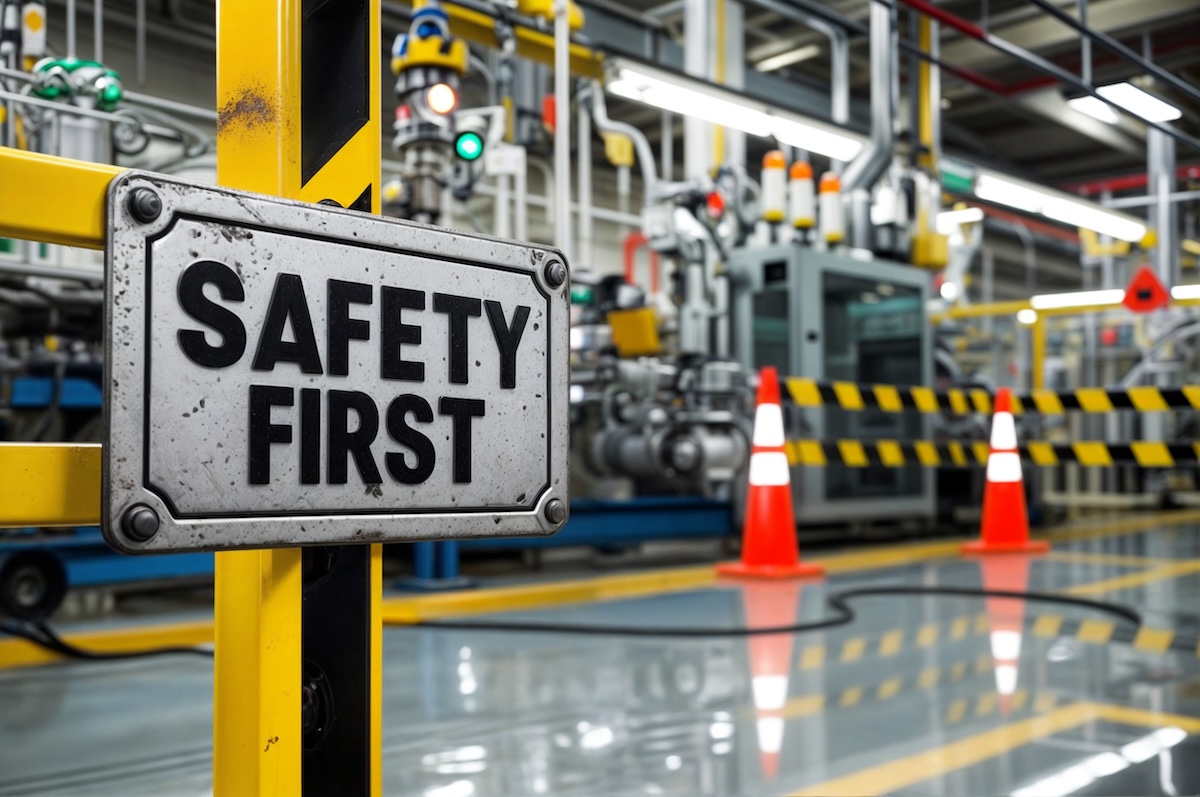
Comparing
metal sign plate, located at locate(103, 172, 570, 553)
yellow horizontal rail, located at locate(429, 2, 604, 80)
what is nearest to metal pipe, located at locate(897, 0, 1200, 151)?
yellow horizontal rail, located at locate(429, 2, 604, 80)

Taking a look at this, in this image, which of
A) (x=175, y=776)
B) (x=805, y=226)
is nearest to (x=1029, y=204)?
(x=805, y=226)

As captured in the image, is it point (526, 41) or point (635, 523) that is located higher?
point (526, 41)

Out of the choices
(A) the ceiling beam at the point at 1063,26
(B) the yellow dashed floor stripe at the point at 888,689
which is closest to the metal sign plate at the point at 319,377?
(B) the yellow dashed floor stripe at the point at 888,689

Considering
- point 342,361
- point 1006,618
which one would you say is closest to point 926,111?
point 1006,618

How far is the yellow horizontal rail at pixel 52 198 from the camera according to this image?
2.63 feet

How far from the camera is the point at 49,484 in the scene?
2.69 ft

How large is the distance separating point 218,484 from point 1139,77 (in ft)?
41.4

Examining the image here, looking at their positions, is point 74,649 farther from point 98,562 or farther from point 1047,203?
point 1047,203

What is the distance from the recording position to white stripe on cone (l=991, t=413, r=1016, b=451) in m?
6.18

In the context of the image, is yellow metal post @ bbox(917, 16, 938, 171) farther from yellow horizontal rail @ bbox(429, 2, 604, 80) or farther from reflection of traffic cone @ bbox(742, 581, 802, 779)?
reflection of traffic cone @ bbox(742, 581, 802, 779)

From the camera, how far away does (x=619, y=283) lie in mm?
6055

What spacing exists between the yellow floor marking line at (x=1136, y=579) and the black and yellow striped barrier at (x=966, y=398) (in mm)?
815

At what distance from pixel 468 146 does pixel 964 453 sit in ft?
12.4

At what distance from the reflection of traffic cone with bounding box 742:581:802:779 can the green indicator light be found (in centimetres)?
216
